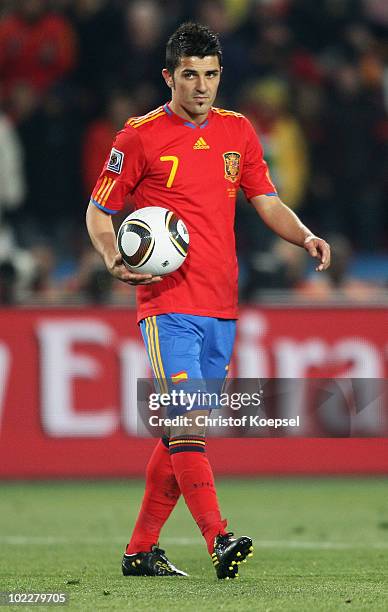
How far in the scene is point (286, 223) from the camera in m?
5.87

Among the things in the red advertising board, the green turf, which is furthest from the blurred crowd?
the green turf

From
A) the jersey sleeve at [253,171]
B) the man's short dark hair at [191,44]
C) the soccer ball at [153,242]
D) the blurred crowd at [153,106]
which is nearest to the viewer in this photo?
the soccer ball at [153,242]

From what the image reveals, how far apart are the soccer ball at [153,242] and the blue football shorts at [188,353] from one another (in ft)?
0.83

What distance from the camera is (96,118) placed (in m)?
13.0

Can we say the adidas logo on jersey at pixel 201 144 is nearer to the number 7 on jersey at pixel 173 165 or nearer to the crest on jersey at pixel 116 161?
the number 7 on jersey at pixel 173 165

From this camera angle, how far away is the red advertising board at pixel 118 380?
10.3 m

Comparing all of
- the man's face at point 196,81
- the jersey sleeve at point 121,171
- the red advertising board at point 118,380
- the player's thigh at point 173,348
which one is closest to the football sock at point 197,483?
the player's thigh at point 173,348

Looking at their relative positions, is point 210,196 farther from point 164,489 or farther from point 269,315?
point 269,315

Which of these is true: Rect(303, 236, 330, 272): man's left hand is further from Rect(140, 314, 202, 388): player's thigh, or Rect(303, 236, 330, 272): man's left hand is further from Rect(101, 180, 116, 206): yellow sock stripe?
Rect(101, 180, 116, 206): yellow sock stripe

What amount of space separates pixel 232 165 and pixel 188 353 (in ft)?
2.79

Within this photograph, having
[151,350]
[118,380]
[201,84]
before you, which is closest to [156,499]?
[151,350]

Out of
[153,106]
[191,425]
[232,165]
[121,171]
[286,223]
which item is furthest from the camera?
[153,106]

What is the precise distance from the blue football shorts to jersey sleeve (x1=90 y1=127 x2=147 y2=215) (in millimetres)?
526

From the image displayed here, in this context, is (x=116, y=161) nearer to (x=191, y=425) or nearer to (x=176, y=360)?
(x=176, y=360)
